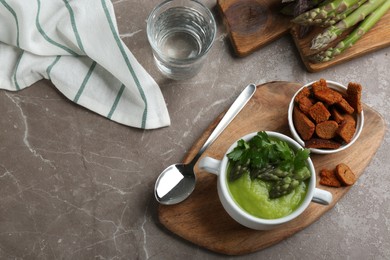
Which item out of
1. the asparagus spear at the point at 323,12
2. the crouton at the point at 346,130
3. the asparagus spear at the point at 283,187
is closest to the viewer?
the asparagus spear at the point at 283,187

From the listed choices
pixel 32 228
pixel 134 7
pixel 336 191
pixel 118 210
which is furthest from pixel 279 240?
pixel 134 7

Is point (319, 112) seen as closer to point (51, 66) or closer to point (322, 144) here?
point (322, 144)

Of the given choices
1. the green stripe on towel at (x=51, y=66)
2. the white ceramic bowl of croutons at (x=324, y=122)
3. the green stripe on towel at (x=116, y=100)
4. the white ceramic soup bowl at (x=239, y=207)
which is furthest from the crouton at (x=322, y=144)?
the green stripe on towel at (x=51, y=66)

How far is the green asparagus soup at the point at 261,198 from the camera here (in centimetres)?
153

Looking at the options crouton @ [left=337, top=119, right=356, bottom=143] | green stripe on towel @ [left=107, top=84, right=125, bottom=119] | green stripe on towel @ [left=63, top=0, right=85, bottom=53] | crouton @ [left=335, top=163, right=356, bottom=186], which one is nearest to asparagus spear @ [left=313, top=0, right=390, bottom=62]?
crouton @ [left=337, top=119, right=356, bottom=143]

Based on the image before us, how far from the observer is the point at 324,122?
1.66 meters

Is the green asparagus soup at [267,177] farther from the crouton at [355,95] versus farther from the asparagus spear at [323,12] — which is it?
the asparagus spear at [323,12]

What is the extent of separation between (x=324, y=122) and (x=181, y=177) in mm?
446

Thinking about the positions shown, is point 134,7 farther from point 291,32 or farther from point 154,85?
point 291,32

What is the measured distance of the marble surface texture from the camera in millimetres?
1701

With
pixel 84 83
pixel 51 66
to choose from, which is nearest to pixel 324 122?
pixel 84 83

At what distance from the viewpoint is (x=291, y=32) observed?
6.04 feet

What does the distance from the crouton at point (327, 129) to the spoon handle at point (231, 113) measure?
0.23 m

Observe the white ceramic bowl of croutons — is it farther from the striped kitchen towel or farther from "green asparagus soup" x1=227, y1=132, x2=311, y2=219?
the striped kitchen towel
